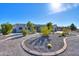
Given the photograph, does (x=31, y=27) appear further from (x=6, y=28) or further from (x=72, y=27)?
(x=72, y=27)

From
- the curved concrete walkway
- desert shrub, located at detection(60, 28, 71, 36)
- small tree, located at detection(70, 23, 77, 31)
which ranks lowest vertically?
the curved concrete walkway

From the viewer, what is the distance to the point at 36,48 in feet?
13.8

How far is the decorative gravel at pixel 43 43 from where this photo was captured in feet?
13.8

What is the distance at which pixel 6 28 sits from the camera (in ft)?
14.0

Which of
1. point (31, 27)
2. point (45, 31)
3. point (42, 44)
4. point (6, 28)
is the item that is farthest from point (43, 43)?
point (6, 28)

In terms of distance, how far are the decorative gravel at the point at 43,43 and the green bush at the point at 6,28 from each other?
0.38 metres

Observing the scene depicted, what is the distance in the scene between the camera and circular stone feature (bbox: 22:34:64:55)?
4.20 meters

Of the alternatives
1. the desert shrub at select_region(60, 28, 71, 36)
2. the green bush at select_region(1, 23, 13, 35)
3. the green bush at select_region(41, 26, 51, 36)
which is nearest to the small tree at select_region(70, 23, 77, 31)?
the desert shrub at select_region(60, 28, 71, 36)

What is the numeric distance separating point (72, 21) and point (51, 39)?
0.51 meters

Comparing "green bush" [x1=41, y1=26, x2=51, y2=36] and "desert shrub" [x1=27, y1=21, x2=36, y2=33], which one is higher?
"desert shrub" [x1=27, y1=21, x2=36, y2=33]

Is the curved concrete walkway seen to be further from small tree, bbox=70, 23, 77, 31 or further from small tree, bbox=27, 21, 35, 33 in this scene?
small tree, bbox=27, 21, 35, 33

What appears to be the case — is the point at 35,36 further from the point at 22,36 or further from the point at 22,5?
the point at 22,5

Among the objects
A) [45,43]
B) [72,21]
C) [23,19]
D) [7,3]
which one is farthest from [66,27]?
[7,3]

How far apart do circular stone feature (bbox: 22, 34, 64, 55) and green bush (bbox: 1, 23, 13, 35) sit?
1.14 ft
